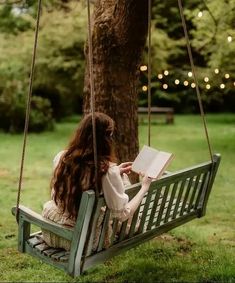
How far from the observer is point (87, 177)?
3201 millimetres

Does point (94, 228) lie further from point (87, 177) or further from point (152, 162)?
point (152, 162)

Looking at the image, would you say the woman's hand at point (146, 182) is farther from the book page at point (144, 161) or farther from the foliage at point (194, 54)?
the foliage at point (194, 54)

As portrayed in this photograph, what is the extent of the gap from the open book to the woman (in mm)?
69

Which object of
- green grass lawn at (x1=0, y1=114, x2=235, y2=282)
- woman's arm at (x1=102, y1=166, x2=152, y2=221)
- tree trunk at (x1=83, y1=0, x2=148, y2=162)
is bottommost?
green grass lawn at (x1=0, y1=114, x2=235, y2=282)

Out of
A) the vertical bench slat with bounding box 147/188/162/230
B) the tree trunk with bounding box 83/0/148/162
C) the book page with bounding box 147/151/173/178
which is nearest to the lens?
the book page with bounding box 147/151/173/178

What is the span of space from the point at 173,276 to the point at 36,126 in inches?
422

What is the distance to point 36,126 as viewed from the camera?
14250 millimetres

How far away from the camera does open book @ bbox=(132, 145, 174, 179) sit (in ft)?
11.1

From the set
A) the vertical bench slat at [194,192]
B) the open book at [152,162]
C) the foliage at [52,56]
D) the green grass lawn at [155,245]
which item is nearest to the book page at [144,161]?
the open book at [152,162]

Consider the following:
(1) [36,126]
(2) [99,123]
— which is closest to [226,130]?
(1) [36,126]

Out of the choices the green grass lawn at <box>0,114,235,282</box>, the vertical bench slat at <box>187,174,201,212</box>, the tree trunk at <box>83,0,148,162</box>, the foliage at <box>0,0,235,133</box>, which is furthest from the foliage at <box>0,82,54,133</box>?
the vertical bench slat at <box>187,174,201,212</box>

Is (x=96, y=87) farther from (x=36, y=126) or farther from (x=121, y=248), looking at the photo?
(x=36, y=126)

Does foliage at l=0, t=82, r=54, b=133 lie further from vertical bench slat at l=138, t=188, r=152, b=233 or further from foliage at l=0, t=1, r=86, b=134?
vertical bench slat at l=138, t=188, r=152, b=233

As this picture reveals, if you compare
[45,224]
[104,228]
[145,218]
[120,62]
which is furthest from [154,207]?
[120,62]
